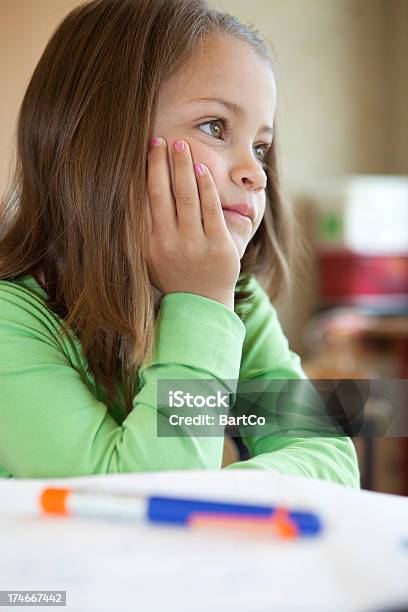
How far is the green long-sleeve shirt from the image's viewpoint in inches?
17.8

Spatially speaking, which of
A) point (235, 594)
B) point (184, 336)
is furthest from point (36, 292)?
point (235, 594)

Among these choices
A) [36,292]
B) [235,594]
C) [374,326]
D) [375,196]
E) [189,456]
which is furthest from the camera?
[375,196]

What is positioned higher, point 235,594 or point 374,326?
point 235,594

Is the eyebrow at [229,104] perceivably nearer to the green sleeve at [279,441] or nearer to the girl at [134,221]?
the girl at [134,221]

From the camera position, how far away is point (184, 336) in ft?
1.61

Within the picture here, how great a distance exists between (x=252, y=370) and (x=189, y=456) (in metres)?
0.21

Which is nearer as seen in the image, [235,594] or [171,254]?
[235,594]

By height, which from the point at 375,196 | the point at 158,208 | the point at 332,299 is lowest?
the point at 332,299

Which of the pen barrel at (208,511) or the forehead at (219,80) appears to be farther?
the forehead at (219,80)

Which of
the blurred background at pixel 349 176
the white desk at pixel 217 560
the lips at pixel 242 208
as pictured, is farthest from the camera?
the blurred background at pixel 349 176

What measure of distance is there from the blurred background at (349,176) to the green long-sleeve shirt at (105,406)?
4.76 ft

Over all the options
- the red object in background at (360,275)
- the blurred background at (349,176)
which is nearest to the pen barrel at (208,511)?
the blurred background at (349,176)

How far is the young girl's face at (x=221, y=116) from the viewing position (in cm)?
54

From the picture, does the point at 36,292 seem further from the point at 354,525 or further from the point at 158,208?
the point at 354,525
